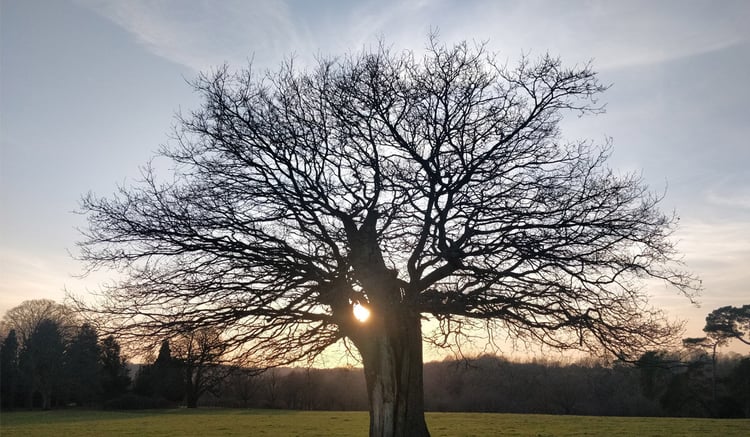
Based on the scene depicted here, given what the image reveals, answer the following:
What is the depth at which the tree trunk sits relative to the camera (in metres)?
12.4

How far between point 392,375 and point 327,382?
20477 mm

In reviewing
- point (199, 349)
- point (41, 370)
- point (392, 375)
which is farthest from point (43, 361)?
point (392, 375)

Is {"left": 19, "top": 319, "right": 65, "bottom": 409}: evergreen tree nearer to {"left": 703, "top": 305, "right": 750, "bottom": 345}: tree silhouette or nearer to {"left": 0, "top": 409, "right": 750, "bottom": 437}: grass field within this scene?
{"left": 0, "top": 409, "right": 750, "bottom": 437}: grass field

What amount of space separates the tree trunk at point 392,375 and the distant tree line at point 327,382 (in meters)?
2.73

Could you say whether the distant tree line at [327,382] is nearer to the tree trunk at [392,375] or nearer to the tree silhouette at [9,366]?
the tree silhouette at [9,366]

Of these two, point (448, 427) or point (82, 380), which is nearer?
point (448, 427)

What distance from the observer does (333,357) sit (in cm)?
1503

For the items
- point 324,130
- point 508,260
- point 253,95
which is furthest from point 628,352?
point 253,95

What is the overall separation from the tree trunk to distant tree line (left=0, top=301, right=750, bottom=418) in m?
2.73

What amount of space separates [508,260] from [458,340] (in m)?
2.11

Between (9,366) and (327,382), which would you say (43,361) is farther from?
(327,382)

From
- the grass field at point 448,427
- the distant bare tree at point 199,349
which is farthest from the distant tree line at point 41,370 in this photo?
the distant bare tree at point 199,349

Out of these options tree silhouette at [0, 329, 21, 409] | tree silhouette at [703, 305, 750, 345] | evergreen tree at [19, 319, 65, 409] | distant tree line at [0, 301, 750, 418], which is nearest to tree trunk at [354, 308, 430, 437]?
distant tree line at [0, 301, 750, 418]

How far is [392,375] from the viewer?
1250cm
